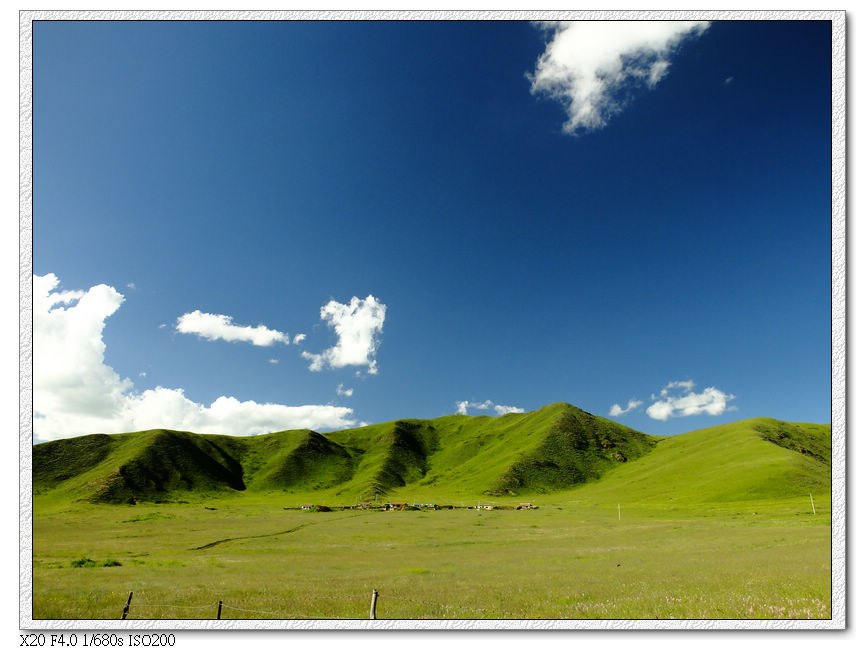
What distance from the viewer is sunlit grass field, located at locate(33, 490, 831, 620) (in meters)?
Result: 13.5

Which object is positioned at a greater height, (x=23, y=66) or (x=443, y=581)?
(x=23, y=66)

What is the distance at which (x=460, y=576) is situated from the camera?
22.4m

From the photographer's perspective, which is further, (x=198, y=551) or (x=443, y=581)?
(x=198, y=551)

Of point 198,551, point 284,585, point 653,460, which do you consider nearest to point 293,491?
point 653,460

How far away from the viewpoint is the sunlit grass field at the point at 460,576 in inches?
533

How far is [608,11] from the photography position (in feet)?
45.2

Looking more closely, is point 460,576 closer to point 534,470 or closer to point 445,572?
point 445,572

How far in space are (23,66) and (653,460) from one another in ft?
581

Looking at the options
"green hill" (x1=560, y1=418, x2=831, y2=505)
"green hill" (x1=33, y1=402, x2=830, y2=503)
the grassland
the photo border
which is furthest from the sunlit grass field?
"green hill" (x1=33, y1=402, x2=830, y2=503)

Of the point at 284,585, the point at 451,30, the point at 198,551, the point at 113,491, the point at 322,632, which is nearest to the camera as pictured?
the point at 322,632

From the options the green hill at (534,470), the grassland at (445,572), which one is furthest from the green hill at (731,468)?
the grassland at (445,572)

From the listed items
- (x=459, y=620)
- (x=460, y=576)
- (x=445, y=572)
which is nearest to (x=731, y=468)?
(x=445, y=572)

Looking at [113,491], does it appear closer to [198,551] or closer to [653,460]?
[198,551]

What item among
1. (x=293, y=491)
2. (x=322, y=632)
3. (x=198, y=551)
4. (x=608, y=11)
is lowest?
(x=293, y=491)
